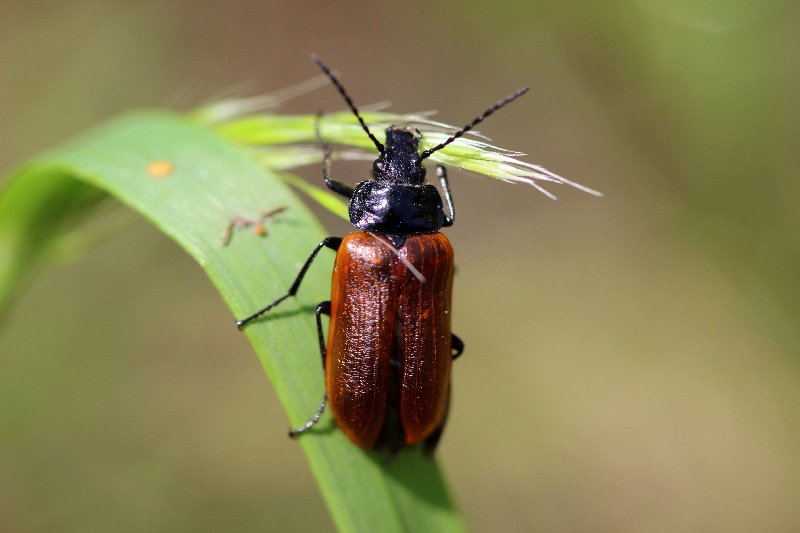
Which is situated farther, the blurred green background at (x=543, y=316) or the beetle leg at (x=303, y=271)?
the blurred green background at (x=543, y=316)

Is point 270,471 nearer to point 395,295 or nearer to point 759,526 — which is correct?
point 395,295

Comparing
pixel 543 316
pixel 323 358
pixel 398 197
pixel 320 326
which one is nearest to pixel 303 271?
pixel 320 326

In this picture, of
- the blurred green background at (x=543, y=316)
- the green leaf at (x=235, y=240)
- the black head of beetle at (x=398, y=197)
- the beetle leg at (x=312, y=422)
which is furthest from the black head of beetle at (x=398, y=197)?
the blurred green background at (x=543, y=316)

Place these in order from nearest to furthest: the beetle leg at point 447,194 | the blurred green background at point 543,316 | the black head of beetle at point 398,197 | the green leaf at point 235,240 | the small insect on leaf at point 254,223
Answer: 1. the green leaf at point 235,240
2. the small insect on leaf at point 254,223
3. the black head of beetle at point 398,197
4. the beetle leg at point 447,194
5. the blurred green background at point 543,316

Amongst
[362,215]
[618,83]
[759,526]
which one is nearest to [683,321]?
[759,526]

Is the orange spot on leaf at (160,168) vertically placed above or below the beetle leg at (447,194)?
above

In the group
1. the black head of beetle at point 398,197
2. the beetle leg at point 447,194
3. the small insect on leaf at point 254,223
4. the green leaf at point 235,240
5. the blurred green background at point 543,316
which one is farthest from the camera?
the blurred green background at point 543,316

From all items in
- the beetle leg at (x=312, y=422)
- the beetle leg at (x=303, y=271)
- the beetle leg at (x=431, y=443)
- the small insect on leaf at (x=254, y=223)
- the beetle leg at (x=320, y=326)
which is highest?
the small insect on leaf at (x=254, y=223)

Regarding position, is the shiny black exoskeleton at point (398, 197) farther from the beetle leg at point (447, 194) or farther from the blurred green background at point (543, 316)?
the blurred green background at point (543, 316)
